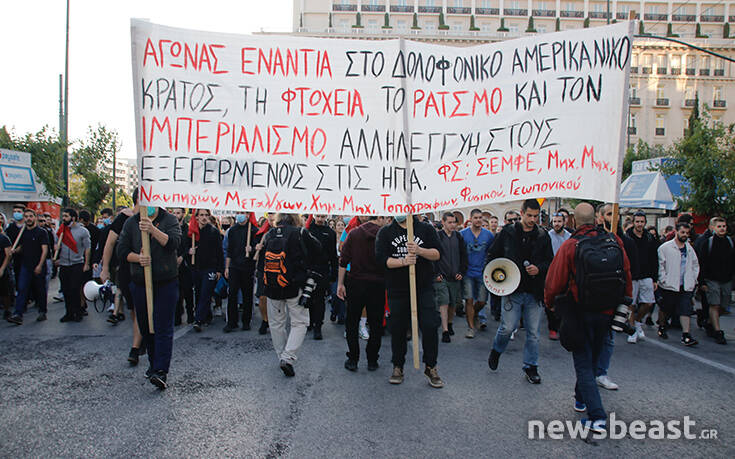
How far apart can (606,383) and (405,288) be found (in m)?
2.31

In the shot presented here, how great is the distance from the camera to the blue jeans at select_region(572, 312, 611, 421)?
388 centimetres

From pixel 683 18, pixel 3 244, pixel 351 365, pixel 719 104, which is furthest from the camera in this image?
pixel 683 18

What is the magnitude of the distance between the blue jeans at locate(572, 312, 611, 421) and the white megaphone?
1.21m

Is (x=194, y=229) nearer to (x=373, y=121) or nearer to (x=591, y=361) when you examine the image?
(x=373, y=121)

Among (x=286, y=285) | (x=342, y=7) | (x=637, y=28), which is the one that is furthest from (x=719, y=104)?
(x=286, y=285)

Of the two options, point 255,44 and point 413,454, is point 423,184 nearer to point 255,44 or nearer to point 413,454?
point 255,44

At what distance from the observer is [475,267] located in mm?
8164

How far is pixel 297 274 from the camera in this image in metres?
5.38

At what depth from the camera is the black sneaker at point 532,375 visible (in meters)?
5.08

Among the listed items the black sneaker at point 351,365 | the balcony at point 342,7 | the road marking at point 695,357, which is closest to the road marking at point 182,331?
the black sneaker at point 351,365

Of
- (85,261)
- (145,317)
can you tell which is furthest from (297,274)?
(85,261)

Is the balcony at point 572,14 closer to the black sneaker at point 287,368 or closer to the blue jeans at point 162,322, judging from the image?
the black sneaker at point 287,368

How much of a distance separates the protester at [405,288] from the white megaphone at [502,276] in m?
0.89

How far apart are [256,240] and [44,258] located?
3794 millimetres
